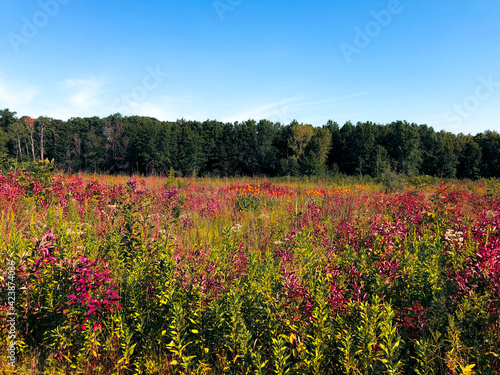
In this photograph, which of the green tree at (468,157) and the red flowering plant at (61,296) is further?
the green tree at (468,157)

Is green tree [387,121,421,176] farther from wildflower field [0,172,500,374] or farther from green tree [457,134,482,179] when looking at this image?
wildflower field [0,172,500,374]

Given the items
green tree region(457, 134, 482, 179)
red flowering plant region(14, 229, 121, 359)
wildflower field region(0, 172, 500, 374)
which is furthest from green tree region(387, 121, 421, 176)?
red flowering plant region(14, 229, 121, 359)

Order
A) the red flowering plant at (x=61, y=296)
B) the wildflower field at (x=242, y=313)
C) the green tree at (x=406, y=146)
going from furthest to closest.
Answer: the green tree at (x=406, y=146) < the red flowering plant at (x=61, y=296) < the wildflower field at (x=242, y=313)

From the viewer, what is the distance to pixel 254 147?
31328 mm

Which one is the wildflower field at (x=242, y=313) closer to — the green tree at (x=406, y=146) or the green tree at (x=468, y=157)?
the green tree at (x=406, y=146)

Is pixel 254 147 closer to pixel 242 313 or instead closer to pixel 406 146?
pixel 406 146

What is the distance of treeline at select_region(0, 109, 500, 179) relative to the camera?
25875 millimetres

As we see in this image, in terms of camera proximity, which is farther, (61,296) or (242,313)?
(61,296)

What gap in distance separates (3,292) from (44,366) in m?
0.79

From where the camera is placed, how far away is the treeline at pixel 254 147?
2588 cm

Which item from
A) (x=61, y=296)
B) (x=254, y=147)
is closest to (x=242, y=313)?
(x=61, y=296)

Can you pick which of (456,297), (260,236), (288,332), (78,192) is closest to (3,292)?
(288,332)

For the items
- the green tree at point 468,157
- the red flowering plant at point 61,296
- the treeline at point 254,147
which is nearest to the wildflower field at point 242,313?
the red flowering plant at point 61,296

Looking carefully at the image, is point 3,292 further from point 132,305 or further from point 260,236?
point 260,236
